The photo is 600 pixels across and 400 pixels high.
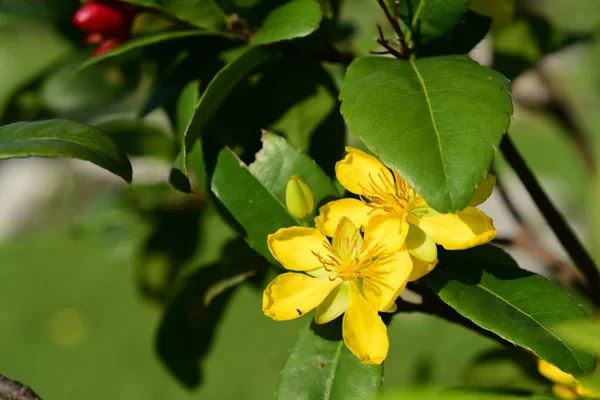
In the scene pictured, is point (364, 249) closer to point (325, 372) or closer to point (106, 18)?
point (325, 372)

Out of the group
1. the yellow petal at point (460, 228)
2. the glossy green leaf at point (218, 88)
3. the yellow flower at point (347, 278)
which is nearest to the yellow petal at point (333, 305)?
the yellow flower at point (347, 278)

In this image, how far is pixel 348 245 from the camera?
0.66m

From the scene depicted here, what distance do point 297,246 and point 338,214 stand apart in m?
0.05

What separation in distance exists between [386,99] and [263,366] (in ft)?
7.02

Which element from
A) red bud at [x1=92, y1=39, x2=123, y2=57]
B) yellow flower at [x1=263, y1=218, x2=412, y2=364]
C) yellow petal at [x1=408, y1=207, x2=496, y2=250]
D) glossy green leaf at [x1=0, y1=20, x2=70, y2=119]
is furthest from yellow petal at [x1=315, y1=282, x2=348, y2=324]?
glossy green leaf at [x1=0, y1=20, x2=70, y2=119]

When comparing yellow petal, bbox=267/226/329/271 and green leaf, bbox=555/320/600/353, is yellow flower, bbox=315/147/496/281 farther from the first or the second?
green leaf, bbox=555/320/600/353

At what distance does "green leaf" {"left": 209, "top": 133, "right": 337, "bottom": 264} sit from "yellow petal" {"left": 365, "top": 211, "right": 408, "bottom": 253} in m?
0.08

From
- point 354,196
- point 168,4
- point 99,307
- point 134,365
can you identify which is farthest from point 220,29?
point 99,307

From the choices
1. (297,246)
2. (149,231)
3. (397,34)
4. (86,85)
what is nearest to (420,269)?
(297,246)

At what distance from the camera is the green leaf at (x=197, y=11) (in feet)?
2.42

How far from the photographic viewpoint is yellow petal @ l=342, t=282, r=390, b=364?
59cm

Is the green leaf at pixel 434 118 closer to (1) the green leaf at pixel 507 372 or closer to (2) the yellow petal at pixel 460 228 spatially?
(2) the yellow petal at pixel 460 228

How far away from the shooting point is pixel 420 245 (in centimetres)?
61

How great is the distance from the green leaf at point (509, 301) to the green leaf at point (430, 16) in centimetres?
22
